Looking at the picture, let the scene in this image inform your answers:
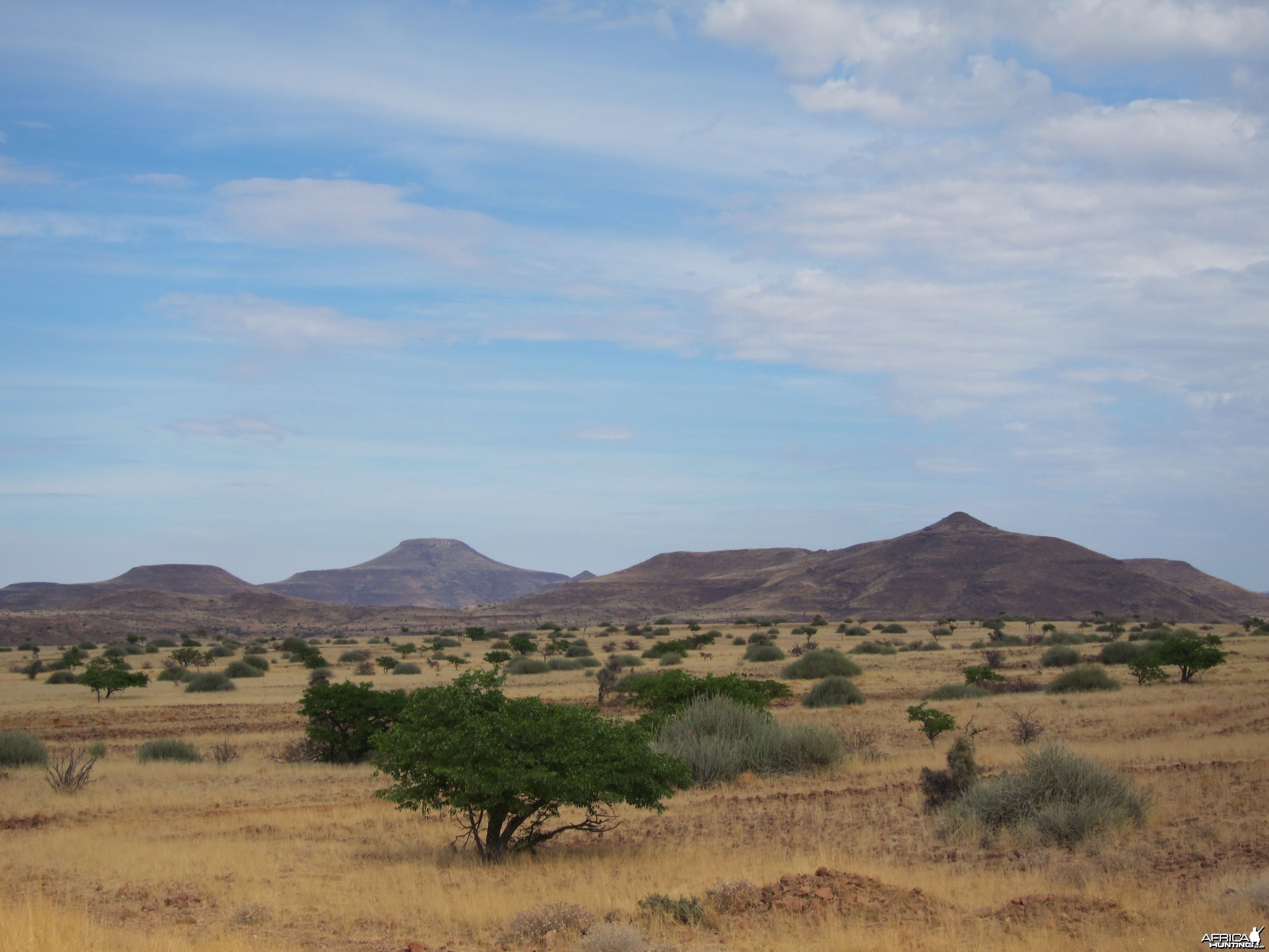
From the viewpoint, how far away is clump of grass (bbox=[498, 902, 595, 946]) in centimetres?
844

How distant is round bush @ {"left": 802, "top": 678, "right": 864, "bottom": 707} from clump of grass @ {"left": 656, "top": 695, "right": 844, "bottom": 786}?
9.39 meters

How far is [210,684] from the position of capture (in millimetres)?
38125

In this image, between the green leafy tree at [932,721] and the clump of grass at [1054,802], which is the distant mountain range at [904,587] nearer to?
the green leafy tree at [932,721]

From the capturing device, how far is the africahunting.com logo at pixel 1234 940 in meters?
7.22

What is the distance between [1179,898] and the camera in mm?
8688

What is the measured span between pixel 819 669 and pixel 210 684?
23.0 m

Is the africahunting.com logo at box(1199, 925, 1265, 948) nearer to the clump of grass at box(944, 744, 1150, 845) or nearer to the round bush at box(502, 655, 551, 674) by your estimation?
the clump of grass at box(944, 744, 1150, 845)

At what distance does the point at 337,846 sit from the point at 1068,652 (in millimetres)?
32743

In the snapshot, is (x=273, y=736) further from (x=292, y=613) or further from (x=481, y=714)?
(x=292, y=613)

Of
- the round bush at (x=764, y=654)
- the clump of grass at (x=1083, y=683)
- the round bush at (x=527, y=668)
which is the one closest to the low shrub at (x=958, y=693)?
the clump of grass at (x=1083, y=683)

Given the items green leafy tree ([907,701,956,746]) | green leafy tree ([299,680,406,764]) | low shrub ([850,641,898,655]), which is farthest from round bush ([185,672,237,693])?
low shrub ([850,641,898,655])

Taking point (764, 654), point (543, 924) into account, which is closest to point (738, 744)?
point (543, 924)

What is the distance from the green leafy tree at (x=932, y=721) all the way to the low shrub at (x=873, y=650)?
89.5ft

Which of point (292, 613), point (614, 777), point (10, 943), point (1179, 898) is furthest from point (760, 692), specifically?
point (292, 613)
